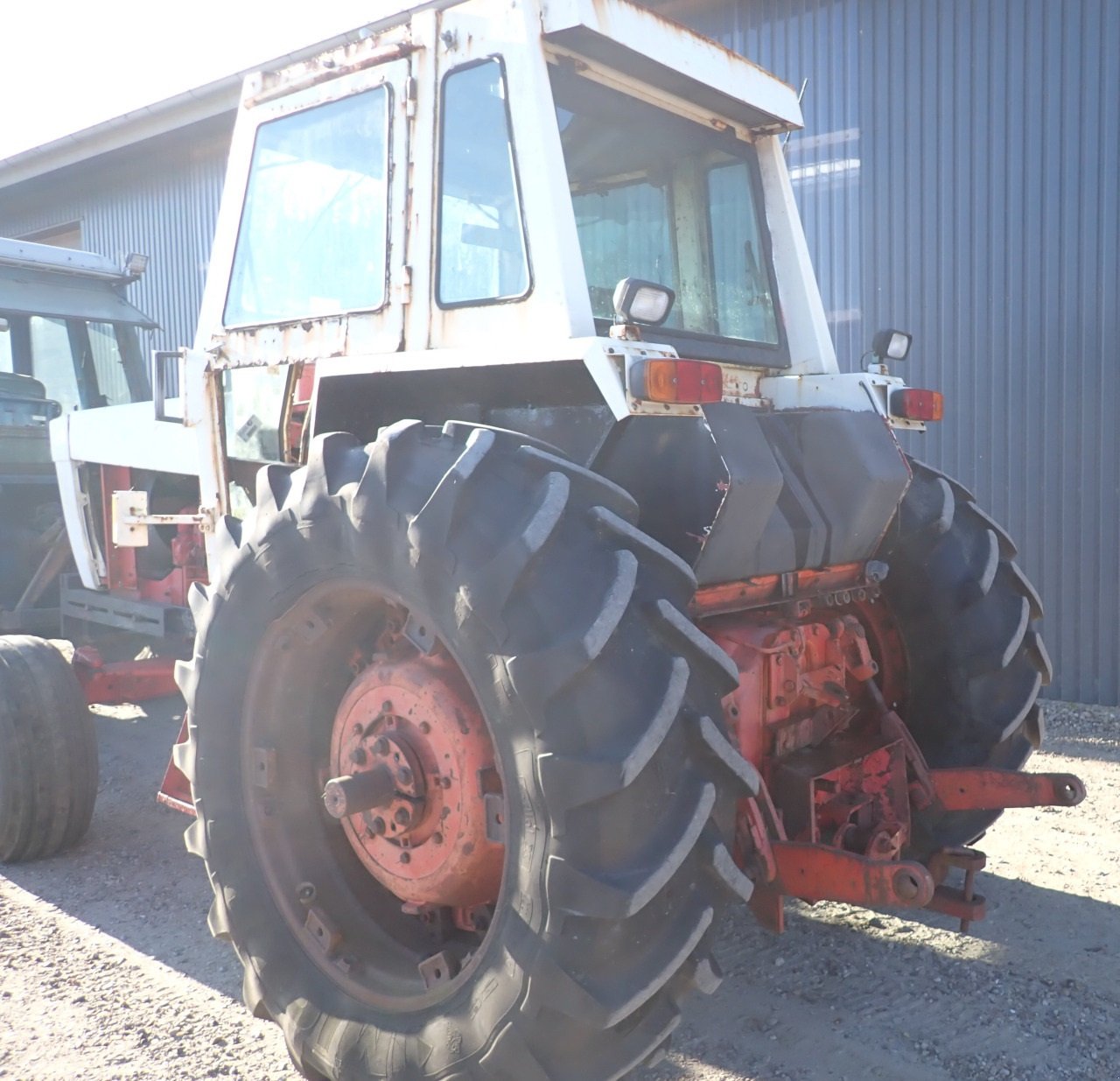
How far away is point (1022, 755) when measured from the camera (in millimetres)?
3299

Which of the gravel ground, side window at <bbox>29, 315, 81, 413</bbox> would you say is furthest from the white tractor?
side window at <bbox>29, 315, 81, 413</bbox>

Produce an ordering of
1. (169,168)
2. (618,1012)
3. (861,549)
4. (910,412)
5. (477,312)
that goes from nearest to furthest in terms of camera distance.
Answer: (618,1012), (477,312), (861,549), (910,412), (169,168)

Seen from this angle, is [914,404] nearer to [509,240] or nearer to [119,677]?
[509,240]

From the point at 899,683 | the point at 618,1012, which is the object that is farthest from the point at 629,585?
the point at 899,683

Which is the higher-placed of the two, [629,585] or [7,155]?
[7,155]

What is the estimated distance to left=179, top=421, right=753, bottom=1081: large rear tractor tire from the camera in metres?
1.97

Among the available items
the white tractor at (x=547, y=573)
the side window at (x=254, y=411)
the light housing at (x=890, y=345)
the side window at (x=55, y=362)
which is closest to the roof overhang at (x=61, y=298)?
the side window at (x=55, y=362)

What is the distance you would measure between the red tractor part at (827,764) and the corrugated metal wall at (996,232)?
3968 millimetres

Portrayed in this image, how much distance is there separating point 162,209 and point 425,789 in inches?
434

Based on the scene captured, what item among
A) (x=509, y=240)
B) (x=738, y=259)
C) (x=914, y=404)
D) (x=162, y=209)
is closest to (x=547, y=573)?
(x=509, y=240)

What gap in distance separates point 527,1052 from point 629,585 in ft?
2.87

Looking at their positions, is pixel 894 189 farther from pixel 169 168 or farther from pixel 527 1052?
pixel 169 168

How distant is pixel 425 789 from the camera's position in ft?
7.76

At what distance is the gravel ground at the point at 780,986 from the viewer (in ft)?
8.71
